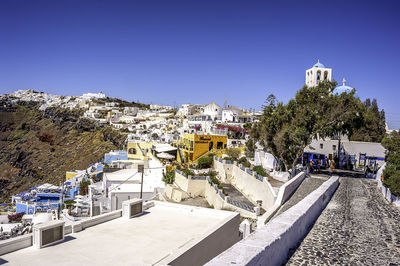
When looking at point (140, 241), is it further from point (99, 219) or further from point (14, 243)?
point (14, 243)

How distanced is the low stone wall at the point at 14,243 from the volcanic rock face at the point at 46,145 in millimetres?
48295

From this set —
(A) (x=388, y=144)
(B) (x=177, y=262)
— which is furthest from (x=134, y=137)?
(B) (x=177, y=262)

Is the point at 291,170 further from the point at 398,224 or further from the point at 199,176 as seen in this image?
the point at 398,224

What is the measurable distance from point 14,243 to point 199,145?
25513 millimetres

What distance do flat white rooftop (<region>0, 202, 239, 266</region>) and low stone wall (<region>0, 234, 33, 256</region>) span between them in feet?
0.38

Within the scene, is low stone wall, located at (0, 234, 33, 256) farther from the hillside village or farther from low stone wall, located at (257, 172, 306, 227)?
low stone wall, located at (257, 172, 306, 227)

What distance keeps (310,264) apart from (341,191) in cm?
812

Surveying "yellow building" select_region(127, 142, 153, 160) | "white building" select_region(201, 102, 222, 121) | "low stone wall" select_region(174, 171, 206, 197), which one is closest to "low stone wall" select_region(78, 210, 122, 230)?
"low stone wall" select_region(174, 171, 206, 197)

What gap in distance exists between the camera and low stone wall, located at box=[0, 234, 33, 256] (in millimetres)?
6297

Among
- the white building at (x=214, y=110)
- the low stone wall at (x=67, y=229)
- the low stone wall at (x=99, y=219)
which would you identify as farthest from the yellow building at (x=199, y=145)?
the white building at (x=214, y=110)

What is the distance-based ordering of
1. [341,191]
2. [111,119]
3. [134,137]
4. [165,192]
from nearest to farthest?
1. [341,191]
2. [165,192]
3. [134,137]
4. [111,119]

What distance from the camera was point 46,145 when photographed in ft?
249

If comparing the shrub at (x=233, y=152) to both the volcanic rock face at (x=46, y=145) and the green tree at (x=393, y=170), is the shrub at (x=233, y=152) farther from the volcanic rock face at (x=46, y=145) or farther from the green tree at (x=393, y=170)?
the volcanic rock face at (x=46, y=145)

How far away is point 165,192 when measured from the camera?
72.7ft
